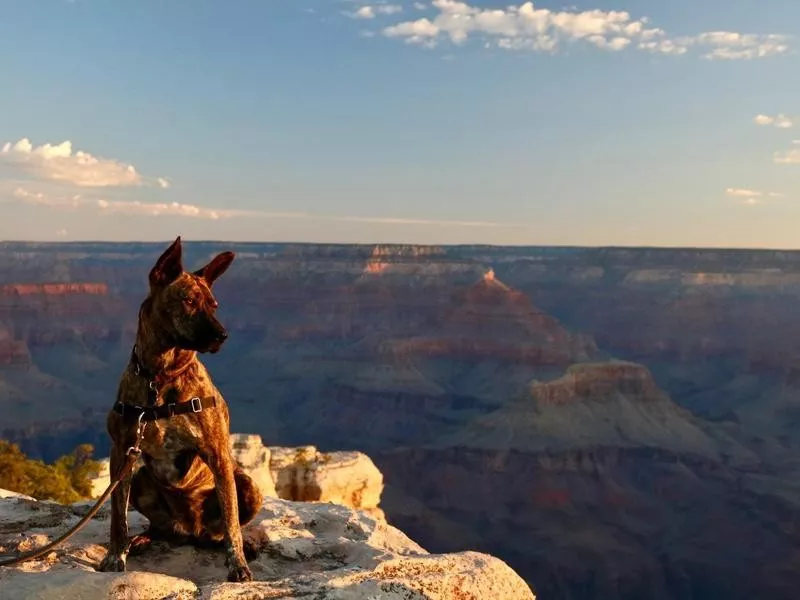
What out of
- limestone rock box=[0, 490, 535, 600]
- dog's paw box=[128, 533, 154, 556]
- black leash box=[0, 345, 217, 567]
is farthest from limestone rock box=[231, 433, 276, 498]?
black leash box=[0, 345, 217, 567]

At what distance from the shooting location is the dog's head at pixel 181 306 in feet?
15.3

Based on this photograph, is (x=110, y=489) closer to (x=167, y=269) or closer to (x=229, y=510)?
(x=229, y=510)

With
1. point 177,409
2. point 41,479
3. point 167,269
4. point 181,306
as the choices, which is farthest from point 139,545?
point 41,479

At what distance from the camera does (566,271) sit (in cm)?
15550

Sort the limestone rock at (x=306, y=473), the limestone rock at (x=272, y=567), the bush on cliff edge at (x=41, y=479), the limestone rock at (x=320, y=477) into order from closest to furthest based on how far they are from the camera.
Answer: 1. the limestone rock at (x=272, y=567)
2. the bush on cliff edge at (x=41, y=479)
3. the limestone rock at (x=306, y=473)
4. the limestone rock at (x=320, y=477)

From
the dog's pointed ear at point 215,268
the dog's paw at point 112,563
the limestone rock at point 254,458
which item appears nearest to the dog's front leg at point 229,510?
the dog's paw at point 112,563

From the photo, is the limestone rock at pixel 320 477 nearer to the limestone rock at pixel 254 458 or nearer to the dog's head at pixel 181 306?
the limestone rock at pixel 254 458

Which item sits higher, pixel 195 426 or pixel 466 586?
pixel 195 426

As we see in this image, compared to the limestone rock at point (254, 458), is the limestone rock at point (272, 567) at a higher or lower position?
higher

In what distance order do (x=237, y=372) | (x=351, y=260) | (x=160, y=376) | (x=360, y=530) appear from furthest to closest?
1. (x=351, y=260)
2. (x=237, y=372)
3. (x=360, y=530)
4. (x=160, y=376)

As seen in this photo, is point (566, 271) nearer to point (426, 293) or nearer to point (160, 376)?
point (426, 293)

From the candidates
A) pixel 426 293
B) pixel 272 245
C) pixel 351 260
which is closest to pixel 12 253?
pixel 272 245

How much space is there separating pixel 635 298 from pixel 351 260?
54551mm

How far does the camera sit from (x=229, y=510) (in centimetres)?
514
